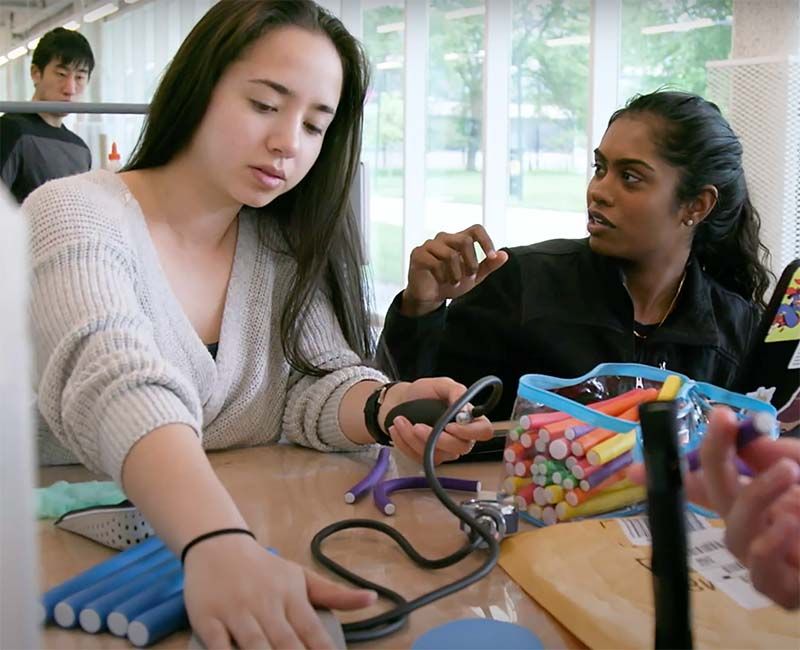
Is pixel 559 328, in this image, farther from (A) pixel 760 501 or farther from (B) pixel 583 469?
(A) pixel 760 501

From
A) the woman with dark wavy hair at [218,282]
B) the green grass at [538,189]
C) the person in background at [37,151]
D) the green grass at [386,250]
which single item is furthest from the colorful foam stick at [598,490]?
the green grass at [386,250]

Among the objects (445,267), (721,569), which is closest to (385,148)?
(445,267)

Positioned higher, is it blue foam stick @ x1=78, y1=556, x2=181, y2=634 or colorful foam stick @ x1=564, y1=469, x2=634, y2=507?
colorful foam stick @ x1=564, y1=469, x2=634, y2=507

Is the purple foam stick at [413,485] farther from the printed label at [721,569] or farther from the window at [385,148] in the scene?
the window at [385,148]

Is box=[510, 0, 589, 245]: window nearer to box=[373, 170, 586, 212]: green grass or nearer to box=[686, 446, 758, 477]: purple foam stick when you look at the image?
box=[373, 170, 586, 212]: green grass

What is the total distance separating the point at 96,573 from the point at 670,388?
46cm

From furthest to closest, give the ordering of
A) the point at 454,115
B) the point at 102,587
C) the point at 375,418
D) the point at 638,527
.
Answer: the point at 454,115, the point at 375,418, the point at 638,527, the point at 102,587

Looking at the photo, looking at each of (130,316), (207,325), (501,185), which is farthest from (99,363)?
(501,185)

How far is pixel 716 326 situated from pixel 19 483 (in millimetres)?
1152

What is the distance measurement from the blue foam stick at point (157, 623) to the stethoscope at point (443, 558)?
0.10 m

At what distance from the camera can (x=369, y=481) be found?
0.87 metres

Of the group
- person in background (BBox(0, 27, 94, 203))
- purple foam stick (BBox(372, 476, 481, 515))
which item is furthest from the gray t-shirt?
purple foam stick (BBox(372, 476, 481, 515))

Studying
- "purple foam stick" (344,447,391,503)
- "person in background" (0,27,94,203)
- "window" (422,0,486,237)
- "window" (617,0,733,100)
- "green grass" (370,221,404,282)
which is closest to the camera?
"purple foam stick" (344,447,391,503)

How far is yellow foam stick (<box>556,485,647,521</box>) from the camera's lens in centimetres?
75
